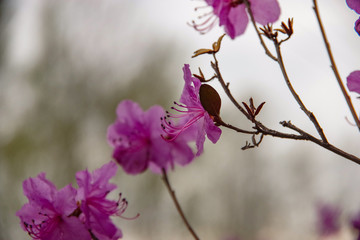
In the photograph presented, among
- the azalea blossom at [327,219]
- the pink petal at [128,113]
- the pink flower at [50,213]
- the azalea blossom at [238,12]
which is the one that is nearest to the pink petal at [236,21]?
the azalea blossom at [238,12]

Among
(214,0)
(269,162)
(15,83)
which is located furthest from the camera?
(269,162)

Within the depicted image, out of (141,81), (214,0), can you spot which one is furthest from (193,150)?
(141,81)

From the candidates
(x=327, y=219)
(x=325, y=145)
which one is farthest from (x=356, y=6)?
(x=327, y=219)

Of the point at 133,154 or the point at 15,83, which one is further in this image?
the point at 15,83

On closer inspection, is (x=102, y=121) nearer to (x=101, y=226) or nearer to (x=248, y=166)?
(x=248, y=166)

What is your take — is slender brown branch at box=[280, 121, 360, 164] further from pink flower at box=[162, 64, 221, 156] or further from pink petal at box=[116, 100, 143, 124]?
pink petal at box=[116, 100, 143, 124]

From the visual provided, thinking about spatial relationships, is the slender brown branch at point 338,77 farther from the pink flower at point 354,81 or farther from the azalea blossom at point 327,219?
Result: the azalea blossom at point 327,219

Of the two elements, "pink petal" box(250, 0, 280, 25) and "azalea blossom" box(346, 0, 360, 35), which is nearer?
"azalea blossom" box(346, 0, 360, 35)

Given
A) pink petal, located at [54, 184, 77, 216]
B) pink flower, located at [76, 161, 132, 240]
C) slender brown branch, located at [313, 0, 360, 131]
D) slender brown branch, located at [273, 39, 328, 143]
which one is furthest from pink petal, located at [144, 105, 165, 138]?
slender brown branch, located at [313, 0, 360, 131]
